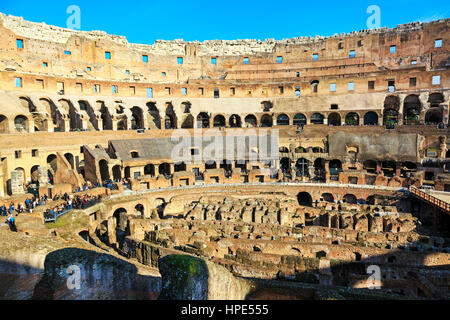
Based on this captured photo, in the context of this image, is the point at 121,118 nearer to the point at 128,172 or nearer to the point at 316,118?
the point at 128,172

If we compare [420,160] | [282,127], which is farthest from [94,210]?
[420,160]

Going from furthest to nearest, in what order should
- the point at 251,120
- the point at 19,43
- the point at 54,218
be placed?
the point at 251,120
the point at 19,43
the point at 54,218

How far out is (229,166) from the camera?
31.7m

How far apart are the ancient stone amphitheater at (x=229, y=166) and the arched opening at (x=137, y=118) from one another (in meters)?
0.20

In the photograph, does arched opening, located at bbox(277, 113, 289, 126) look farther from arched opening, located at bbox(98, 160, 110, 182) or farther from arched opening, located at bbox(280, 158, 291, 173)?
Answer: arched opening, located at bbox(98, 160, 110, 182)

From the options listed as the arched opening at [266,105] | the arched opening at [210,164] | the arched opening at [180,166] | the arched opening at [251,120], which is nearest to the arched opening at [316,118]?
the arched opening at [266,105]

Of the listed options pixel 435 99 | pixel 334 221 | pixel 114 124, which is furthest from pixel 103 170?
pixel 435 99

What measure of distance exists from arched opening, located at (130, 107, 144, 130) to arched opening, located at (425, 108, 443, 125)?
35230 millimetres

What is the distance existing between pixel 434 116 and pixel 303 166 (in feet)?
61.7

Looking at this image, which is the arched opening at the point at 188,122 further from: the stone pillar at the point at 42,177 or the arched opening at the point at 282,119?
the stone pillar at the point at 42,177

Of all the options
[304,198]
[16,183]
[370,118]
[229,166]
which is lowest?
[304,198]

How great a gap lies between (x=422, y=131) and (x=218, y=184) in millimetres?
22711

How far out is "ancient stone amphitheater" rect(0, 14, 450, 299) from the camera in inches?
378

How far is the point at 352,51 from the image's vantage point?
1634 inches
